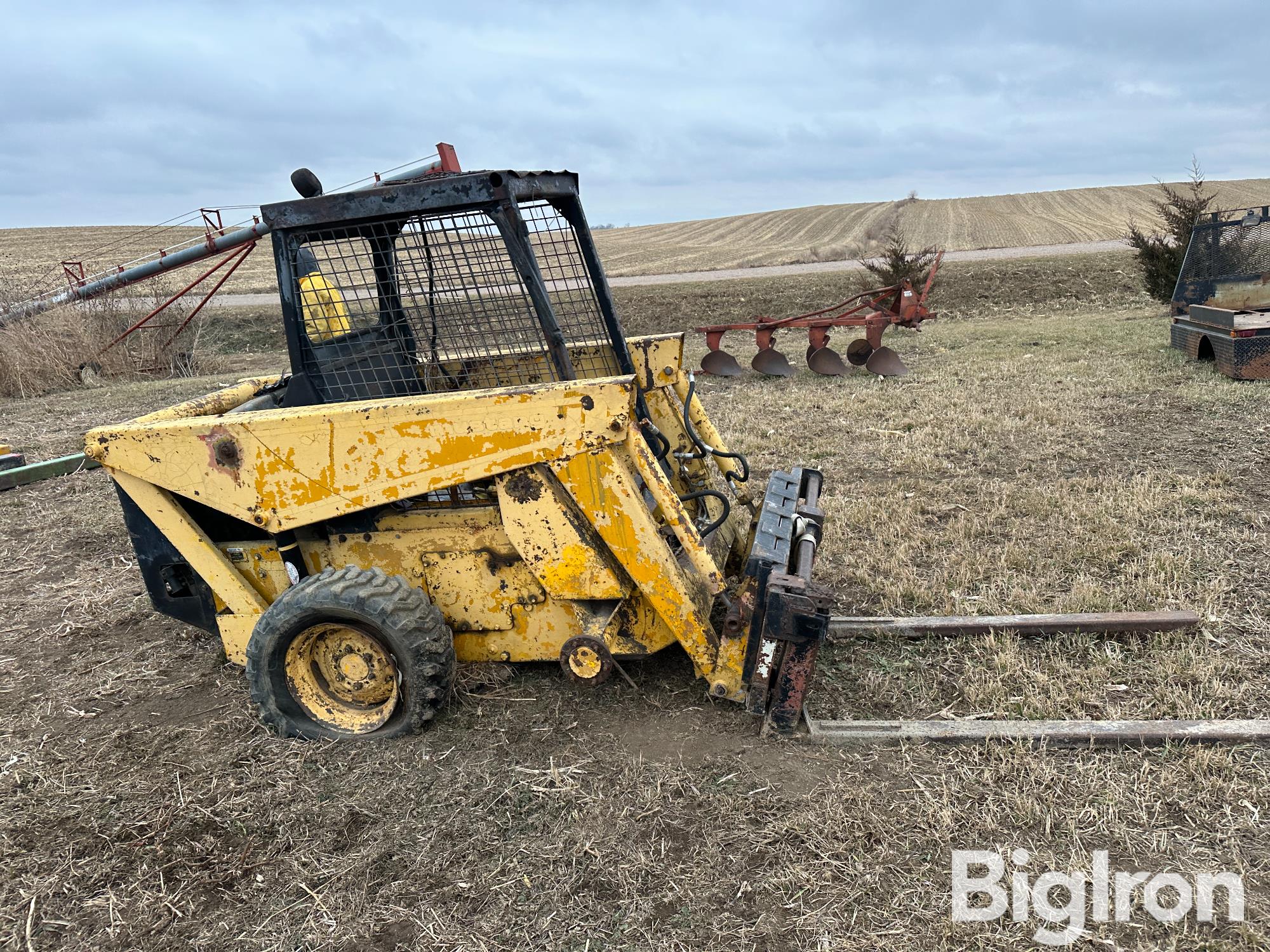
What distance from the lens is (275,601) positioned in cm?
331

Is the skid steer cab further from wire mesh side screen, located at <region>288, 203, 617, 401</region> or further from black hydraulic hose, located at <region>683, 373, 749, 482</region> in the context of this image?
black hydraulic hose, located at <region>683, 373, 749, 482</region>

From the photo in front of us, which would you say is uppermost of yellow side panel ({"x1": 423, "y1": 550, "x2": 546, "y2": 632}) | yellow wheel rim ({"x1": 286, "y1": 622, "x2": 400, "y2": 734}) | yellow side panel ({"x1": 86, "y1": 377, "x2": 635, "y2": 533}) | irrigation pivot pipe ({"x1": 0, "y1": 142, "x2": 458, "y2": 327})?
irrigation pivot pipe ({"x1": 0, "y1": 142, "x2": 458, "y2": 327})

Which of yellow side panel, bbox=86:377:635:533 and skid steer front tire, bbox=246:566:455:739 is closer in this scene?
yellow side panel, bbox=86:377:635:533

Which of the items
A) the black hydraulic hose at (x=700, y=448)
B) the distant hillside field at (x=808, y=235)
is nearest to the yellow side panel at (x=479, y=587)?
the black hydraulic hose at (x=700, y=448)

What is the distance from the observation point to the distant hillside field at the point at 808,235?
2914 centimetres

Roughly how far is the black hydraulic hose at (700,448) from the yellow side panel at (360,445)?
3.02ft

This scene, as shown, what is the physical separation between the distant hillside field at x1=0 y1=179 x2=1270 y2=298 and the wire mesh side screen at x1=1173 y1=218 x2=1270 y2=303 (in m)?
17.3

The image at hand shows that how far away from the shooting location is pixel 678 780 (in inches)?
116

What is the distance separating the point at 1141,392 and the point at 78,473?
410 inches

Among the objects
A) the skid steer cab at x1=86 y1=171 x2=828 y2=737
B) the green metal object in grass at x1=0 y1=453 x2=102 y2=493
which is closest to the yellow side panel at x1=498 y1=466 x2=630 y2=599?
the skid steer cab at x1=86 y1=171 x2=828 y2=737

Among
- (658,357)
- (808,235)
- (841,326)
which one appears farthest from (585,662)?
(808,235)

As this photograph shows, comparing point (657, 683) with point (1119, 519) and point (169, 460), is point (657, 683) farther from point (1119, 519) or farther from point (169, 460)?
point (1119, 519)

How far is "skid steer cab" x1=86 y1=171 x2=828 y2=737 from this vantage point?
3066 millimetres

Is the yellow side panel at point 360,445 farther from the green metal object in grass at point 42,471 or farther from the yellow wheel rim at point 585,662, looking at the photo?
the green metal object in grass at point 42,471
